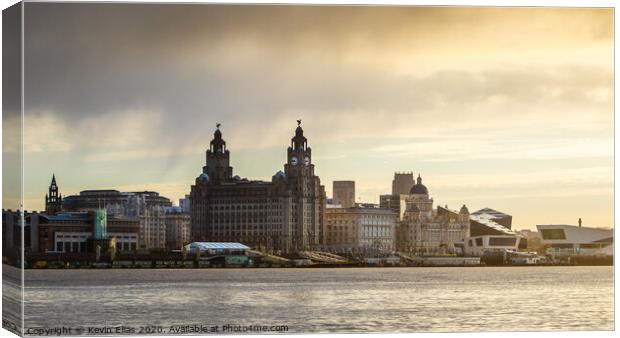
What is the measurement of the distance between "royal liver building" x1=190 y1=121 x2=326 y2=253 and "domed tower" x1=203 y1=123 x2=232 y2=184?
1.51 m

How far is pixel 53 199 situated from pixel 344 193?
7991 millimetres

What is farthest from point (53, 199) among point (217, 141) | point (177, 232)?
point (177, 232)

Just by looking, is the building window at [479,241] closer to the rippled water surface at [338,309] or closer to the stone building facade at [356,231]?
the stone building facade at [356,231]

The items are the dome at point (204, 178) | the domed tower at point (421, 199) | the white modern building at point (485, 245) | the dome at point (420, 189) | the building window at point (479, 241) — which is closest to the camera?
the dome at point (420, 189)

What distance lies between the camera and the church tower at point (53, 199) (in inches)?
711

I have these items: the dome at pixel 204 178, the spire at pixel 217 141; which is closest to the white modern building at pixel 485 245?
the dome at pixel 204 178

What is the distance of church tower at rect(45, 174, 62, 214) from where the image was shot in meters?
18.0

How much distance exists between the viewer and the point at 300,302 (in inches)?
680

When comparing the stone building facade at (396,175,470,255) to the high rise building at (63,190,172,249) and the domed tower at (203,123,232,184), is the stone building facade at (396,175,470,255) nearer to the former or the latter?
the high rise building at (63,190,172,249)

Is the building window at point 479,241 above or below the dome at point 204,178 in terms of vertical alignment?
below

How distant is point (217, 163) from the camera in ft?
93.9

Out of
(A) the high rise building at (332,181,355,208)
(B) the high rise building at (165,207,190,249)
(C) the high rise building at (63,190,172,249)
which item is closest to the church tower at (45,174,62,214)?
(C) the high rise building at (63,190,172,249)

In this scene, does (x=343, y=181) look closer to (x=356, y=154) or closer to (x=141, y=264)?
(x=356, y=154)

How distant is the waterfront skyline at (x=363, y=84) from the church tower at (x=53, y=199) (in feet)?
0.86
